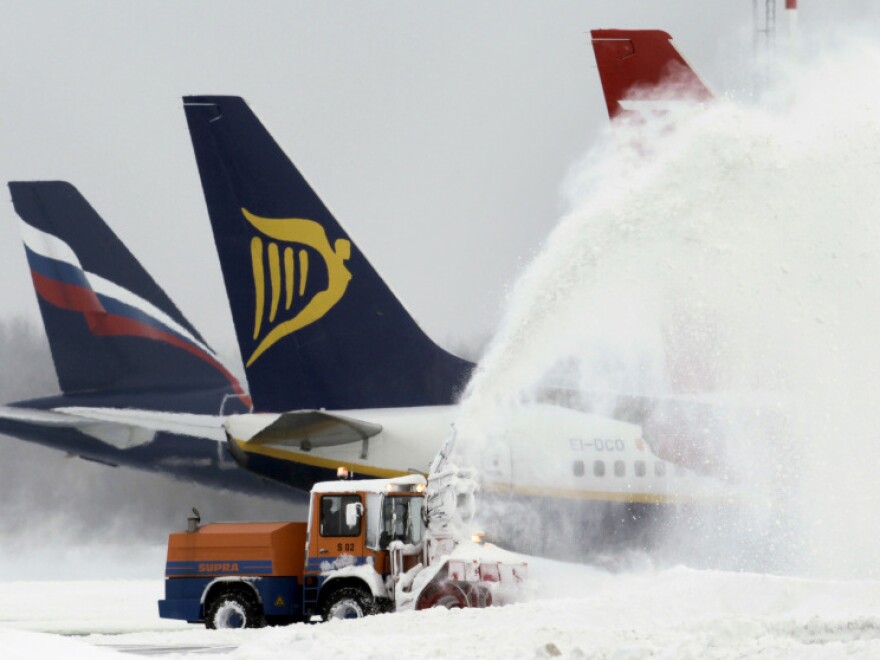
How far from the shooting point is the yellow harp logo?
3072cm

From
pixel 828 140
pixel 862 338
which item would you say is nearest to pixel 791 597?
pixel 862 338

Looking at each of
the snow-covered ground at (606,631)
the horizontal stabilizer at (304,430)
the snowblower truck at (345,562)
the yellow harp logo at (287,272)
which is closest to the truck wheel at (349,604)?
the snowblower truck at (345,562)

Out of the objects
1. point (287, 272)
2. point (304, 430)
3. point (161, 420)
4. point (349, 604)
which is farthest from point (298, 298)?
point (349, 604)

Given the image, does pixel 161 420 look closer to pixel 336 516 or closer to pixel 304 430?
pixel 304 430

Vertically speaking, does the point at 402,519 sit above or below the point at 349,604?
above

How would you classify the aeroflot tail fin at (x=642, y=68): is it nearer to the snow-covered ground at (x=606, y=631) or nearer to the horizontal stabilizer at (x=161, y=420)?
the snow-covered ground at (x=606, y=631)

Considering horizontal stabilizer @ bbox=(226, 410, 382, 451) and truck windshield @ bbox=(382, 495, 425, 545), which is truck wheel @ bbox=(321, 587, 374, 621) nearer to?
truck windshield @ bbox=(382, 495, 425, 545)

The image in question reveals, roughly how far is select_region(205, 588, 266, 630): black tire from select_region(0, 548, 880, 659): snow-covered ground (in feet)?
2.06

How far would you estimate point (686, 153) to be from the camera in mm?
22516

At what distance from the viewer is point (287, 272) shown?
30844 mm

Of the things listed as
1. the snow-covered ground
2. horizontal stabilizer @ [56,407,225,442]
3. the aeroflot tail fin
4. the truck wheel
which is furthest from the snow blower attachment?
horizontal stabilizer @ [56,407,225,442]

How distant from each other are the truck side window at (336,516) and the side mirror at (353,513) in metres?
0.04

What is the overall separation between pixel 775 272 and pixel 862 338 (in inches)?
57.1

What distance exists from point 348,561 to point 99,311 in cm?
2162
